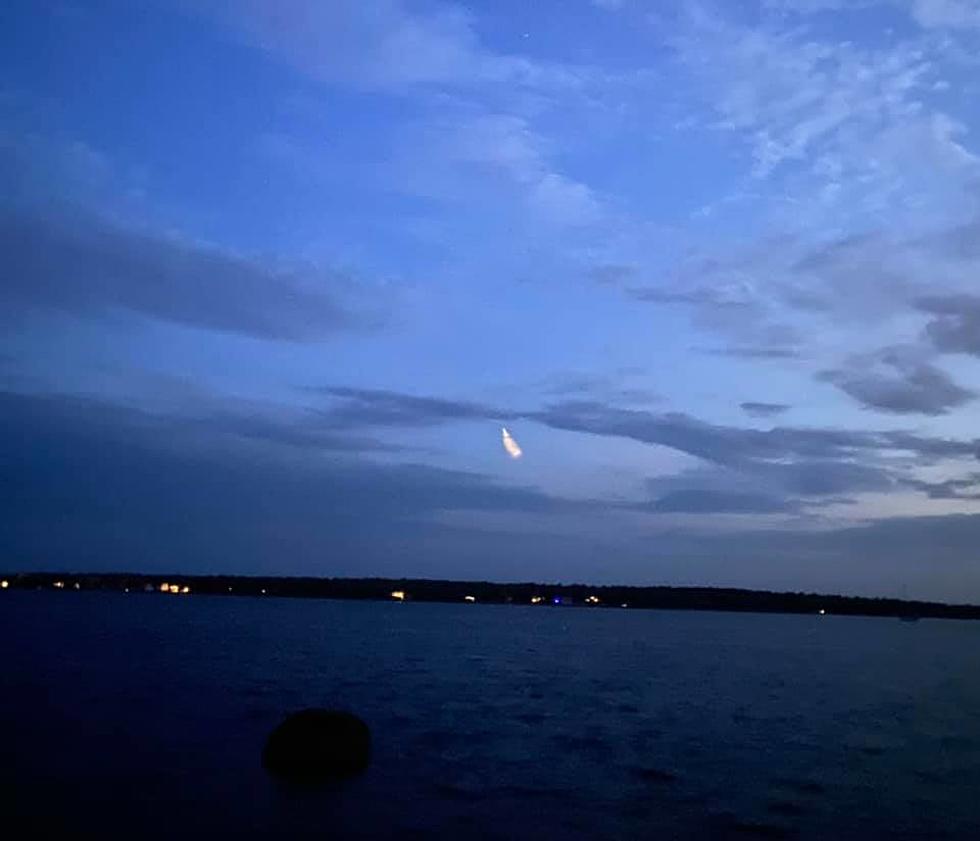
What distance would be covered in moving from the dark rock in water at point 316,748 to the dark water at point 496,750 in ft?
3.19

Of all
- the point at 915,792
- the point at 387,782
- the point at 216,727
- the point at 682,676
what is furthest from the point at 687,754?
the point at 682,676

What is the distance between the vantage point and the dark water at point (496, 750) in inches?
1119

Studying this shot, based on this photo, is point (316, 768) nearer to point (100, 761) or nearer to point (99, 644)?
point (100, 761)

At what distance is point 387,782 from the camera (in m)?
32.6

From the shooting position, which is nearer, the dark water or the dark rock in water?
the dark water

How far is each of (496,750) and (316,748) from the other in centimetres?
908

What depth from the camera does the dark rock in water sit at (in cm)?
3325

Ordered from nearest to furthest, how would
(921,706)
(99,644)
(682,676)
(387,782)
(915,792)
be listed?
(387,782)
(915,792)
(921,706)
(682,676)
(99,644)

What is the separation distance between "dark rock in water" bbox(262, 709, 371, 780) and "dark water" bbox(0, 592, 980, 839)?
97 centimetres

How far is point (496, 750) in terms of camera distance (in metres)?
40.3

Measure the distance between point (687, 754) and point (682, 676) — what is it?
39697 mm

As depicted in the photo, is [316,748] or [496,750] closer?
[316,748]

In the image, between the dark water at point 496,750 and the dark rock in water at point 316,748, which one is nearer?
the dark water at point 496,750

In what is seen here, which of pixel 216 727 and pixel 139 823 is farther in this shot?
pixel 216 727
